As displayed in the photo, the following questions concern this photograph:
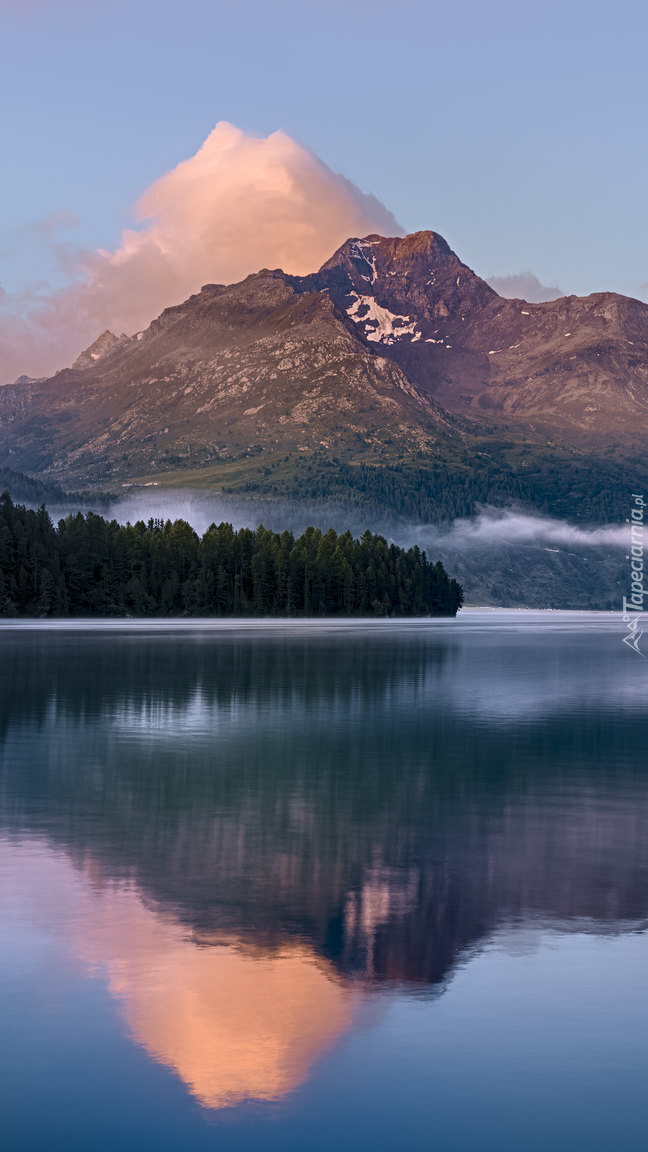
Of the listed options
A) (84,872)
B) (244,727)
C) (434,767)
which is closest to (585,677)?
(244,727)

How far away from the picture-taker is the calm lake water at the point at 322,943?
1543 centimetres

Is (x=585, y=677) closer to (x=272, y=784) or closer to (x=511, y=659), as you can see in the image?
(x=511, y=659)

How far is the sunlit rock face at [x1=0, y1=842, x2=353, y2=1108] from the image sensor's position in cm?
1656

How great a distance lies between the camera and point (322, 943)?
891 inches

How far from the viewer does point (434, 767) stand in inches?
1869

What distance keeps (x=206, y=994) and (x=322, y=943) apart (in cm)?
369

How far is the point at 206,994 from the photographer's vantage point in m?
19.4

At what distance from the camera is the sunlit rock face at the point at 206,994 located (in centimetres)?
1656

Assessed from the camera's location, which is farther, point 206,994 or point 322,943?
point 322,943

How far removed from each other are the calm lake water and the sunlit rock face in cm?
6

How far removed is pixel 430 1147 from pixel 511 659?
404 feet

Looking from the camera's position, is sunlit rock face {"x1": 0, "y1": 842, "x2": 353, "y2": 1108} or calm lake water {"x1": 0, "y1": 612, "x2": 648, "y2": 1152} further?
sunlit rock face {"x1": 0, "y1": 842, "x2": 353, "y2": 1108}

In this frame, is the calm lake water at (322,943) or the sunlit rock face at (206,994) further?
the sunlit rock face at (206,994)

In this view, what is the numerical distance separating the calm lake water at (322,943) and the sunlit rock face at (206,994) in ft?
0.19
